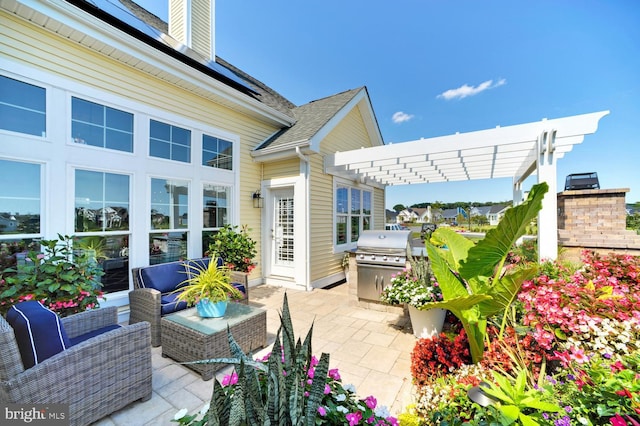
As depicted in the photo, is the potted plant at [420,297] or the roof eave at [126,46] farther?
the roof eave at [126,46]

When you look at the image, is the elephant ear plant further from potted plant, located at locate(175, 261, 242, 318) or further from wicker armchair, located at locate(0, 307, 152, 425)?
wicker armchair, located at locate(0, 307, 152, 425)

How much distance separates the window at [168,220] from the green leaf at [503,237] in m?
5.08

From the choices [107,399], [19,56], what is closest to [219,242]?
[107,399]

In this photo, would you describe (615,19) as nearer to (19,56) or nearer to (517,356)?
(517,356)

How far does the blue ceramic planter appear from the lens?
3164mm

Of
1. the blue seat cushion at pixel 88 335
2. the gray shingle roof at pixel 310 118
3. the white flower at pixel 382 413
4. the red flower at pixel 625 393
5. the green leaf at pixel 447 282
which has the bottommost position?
the blue seat cushion at pixel 88 335

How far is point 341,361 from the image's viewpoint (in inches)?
123

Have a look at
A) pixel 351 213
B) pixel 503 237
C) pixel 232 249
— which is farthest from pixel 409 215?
pixel 503 237

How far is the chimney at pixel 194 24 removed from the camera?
7.00 metres

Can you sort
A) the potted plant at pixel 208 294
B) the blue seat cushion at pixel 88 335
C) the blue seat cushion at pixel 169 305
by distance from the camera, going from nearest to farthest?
the blue seat cushion at pixel 88 335 < the potted plant at pixel 208 294 < the blue seat cushion at pixel 169 305

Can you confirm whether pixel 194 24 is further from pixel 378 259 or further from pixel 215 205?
pixel 378 259

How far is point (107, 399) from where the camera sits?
218 cm

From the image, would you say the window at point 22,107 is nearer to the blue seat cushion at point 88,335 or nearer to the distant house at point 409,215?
the blue seat cushion at point 88,335

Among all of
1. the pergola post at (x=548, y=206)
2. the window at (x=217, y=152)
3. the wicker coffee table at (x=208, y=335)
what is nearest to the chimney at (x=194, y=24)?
the window at (x=217, y=152)
